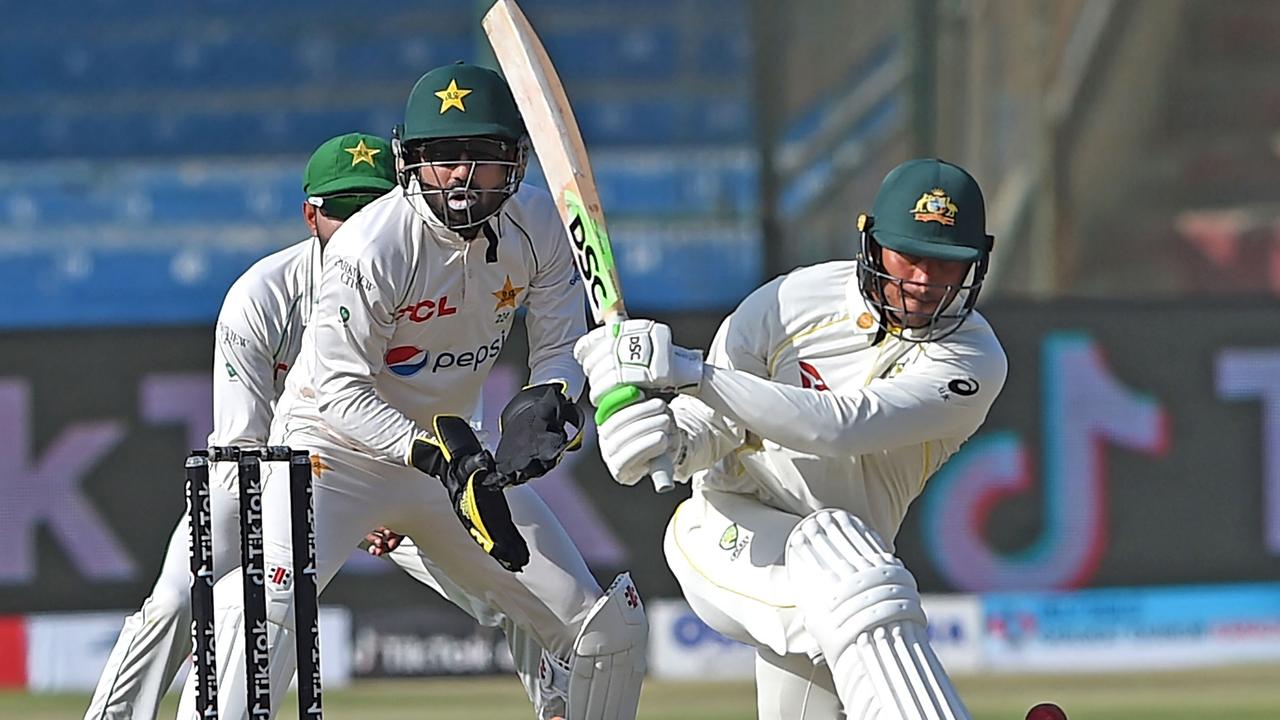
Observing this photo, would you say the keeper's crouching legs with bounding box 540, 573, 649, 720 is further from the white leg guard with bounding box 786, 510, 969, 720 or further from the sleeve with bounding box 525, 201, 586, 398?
the white leg guard with bounding box 786, 510, 969, 720

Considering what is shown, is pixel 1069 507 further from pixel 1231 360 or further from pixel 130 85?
pixel 130 85

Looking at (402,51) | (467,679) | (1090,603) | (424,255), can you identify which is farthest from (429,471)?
(402,51)

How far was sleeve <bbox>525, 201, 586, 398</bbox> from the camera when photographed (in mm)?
3615

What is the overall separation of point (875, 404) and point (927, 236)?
270 mm

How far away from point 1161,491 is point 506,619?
3365 mm

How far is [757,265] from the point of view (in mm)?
7078

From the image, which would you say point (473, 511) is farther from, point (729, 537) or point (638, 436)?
point (729, 537)

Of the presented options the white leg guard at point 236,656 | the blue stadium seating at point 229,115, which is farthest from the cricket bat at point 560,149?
the blue stadium seating at point 229,115

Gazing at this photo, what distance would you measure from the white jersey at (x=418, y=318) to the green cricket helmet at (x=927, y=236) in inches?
23.3

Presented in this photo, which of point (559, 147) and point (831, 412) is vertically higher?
point (559, 147)

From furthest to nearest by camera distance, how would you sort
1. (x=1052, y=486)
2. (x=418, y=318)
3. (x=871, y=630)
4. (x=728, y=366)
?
1. (x=1052, y=486)
2. (x=418, y=318)
3. (x=728, y=366)
4. (x=871, y=630)

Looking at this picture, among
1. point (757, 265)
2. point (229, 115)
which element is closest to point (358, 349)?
point (757, 265)

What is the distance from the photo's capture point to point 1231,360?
21.8 ft

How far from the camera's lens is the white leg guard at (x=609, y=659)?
3572mm
